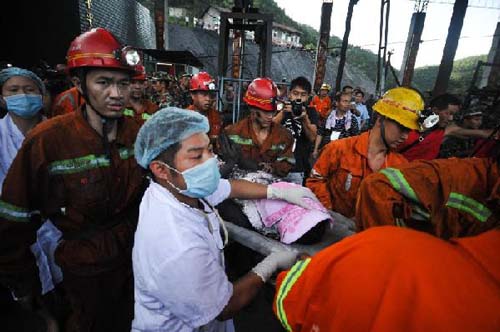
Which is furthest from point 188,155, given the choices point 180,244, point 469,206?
point 469,206

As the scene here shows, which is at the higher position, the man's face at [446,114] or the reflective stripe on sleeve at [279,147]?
the man's face at [446,114]

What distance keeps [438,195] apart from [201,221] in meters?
1.19

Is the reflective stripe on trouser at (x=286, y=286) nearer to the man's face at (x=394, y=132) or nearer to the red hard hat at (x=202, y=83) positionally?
the man's face at (x=394, y=132)

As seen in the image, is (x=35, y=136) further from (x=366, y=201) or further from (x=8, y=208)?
(x=366, y=201)

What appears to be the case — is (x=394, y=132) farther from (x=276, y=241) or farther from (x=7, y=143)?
(x=7, y=143)

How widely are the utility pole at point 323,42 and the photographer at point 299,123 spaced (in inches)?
407

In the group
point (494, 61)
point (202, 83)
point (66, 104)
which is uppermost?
point (494, 61)

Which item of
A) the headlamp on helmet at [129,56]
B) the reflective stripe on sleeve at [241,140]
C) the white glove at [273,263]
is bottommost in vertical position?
the white glove at [273,263]

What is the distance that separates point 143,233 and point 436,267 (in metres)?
1.15

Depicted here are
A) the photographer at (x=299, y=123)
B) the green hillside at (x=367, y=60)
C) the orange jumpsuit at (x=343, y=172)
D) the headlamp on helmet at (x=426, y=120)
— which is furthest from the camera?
the green hillside at (x=367, y=60)

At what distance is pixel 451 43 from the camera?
42.2 ft

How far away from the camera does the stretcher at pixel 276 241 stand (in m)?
1.84

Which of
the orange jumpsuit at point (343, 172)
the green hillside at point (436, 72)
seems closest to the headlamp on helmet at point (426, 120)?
the orange jumpsuit at point (343, 172)

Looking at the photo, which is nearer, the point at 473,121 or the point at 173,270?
the point at 173,270
